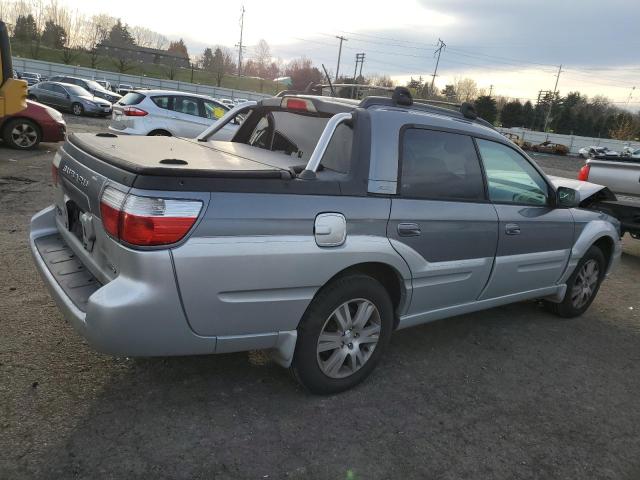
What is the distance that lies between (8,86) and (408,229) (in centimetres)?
996

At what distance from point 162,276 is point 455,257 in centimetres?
205

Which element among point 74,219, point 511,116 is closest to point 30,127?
point 74,219

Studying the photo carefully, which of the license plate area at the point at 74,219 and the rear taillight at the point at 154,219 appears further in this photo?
the license plate area at the point at 74,219

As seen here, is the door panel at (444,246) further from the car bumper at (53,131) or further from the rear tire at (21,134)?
the rear tire at (21,134)

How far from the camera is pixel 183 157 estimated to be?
2982 mm

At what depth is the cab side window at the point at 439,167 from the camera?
130 inches

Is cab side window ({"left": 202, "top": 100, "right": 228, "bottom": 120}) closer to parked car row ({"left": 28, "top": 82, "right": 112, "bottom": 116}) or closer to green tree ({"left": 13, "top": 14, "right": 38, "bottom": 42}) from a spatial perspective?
parked car row ({"left": 28, "top": 82, "right": 112, "bottom": 116})

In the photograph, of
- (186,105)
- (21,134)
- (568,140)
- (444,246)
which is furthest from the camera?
(568,140)

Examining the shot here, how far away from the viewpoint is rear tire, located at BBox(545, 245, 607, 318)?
494cm

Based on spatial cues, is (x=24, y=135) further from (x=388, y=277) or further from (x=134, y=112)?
(x=388, y=277)

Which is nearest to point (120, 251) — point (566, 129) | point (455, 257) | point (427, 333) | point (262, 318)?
point (262, 318)

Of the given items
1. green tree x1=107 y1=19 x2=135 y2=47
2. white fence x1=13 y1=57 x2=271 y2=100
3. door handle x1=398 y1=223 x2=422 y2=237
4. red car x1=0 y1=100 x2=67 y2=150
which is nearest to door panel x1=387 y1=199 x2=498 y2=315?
door handle x1=398 y1=223 x2=422 y2=237

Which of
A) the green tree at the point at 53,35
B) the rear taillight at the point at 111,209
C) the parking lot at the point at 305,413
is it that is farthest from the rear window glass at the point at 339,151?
the green tree at the point at 53,35

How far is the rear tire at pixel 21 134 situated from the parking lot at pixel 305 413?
857cm
